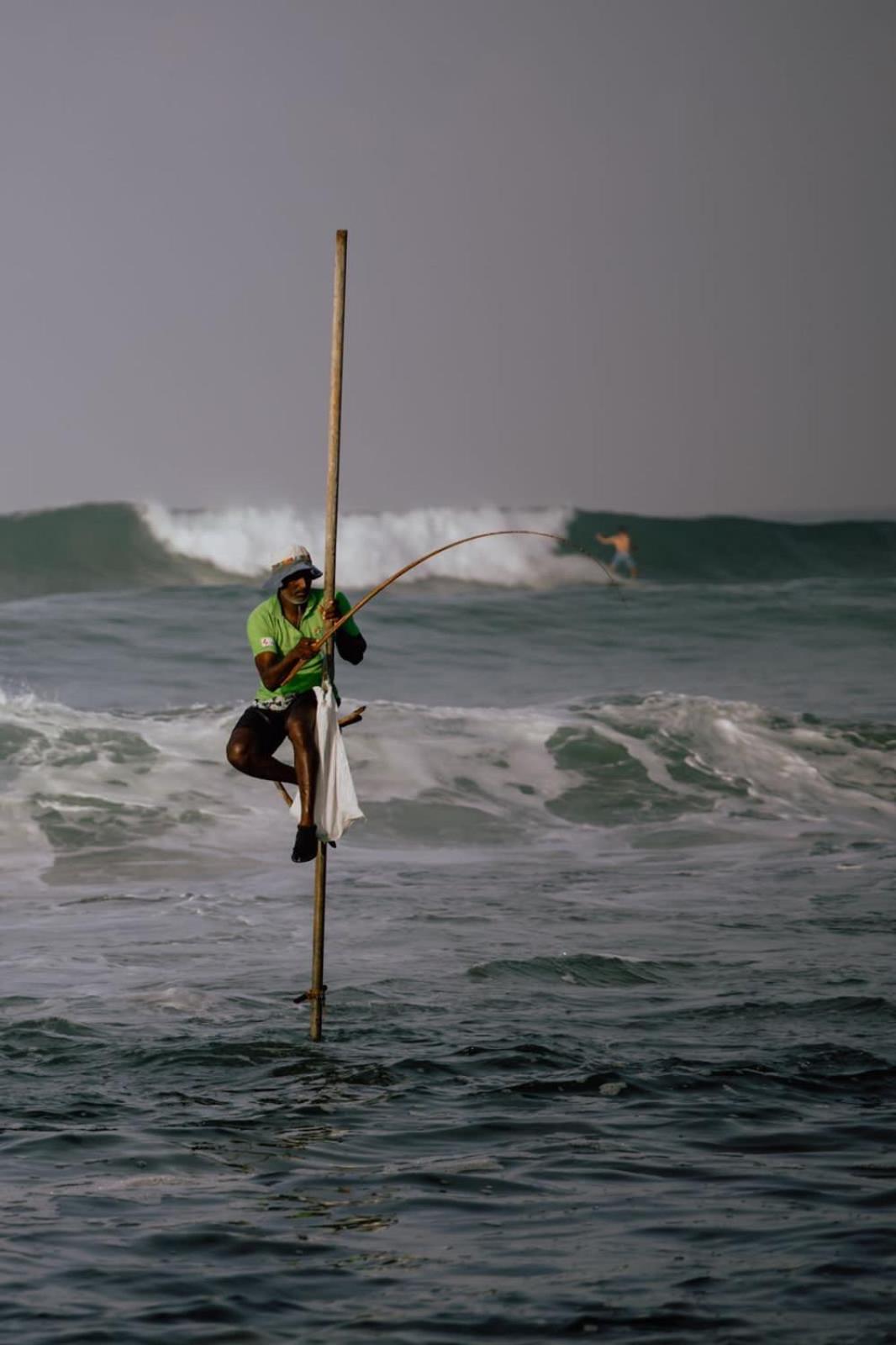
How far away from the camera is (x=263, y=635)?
5.12 m

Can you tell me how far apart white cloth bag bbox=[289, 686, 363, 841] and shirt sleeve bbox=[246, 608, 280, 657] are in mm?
171

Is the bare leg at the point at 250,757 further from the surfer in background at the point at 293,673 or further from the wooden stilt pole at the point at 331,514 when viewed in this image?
the wooden stilt pole at the point at 331,514

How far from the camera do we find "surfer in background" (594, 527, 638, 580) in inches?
706

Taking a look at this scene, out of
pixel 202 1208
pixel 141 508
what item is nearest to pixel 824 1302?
pixel 202 1208

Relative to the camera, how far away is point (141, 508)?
54.4 ft

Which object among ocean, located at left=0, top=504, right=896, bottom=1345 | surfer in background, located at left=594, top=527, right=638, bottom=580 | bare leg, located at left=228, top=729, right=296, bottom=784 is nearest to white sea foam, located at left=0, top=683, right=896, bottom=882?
ocean, located at left=0, top=504, right=896, bottom=1345

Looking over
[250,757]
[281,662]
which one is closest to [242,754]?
[250,757]

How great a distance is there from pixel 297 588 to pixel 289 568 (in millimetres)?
55

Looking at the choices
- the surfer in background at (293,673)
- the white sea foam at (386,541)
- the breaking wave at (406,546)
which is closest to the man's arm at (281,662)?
the surfer in background at (293,673)

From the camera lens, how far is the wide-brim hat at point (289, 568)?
5.10 metres

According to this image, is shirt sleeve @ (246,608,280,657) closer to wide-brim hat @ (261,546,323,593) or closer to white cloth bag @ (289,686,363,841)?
wide-brim hat @ (261,546,323,593)

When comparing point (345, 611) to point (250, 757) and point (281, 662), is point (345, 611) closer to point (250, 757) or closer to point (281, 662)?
point (281, 662)

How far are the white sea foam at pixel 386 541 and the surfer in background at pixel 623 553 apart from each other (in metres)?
0.26

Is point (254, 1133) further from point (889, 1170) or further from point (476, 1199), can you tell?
point (889, 1170)
